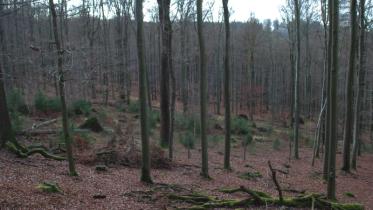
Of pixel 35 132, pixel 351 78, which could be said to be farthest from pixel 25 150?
pixel 351 78

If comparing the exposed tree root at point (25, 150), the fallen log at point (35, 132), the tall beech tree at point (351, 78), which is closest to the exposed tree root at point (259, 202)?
the exposed tree root at point (25, 150)

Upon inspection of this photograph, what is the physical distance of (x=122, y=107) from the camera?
27.4m

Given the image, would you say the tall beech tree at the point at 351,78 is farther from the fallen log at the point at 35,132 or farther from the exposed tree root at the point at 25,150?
the fallen log at the point at 35,132

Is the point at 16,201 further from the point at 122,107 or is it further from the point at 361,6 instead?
the point at 122,107

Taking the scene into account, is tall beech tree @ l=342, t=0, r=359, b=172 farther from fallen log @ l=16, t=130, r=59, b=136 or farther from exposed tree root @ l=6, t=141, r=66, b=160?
fallen log @ l=16, t=130, r=59, b=136

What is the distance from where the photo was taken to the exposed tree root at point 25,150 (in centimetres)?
1110

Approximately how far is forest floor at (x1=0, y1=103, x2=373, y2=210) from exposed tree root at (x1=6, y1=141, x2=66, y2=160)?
0.62 feet

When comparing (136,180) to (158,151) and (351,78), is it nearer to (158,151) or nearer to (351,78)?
(158,151)

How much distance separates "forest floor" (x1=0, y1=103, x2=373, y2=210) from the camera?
7.97 m

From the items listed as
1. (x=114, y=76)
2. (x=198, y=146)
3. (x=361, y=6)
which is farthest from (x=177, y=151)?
(x=114, y=76)

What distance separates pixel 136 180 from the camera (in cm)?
1072

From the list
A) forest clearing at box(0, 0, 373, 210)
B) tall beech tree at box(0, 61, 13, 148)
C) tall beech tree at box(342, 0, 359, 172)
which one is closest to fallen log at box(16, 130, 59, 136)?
forest clearing at box(0, 0, 373, 210)

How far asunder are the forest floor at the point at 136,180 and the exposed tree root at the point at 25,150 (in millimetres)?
188

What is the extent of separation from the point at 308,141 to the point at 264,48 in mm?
28472
